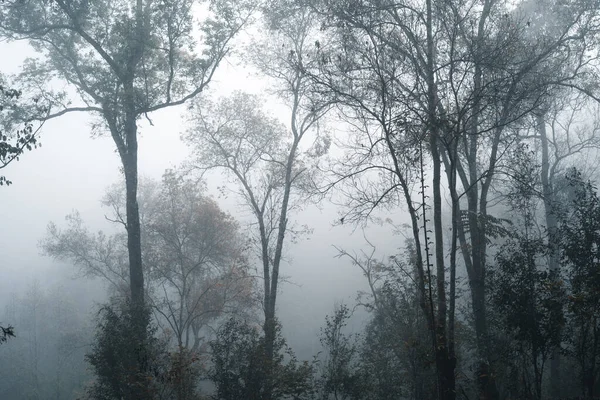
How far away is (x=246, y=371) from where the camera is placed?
10.3 metres

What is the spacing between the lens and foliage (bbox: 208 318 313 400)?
10.2m

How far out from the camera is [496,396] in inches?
386

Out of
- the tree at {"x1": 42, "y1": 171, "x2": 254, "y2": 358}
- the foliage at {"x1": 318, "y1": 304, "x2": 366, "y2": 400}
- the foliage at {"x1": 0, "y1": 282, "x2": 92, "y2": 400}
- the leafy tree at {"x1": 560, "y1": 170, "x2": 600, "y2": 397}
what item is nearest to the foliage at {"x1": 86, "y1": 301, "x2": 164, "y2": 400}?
the foliage at {"x1": 318, "y1": 304, "x2": 366, "y2": 400}

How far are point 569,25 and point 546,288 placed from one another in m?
7.14

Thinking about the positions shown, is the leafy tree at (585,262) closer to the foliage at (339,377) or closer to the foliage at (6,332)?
the foliage at (339,377)

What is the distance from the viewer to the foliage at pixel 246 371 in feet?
33.3

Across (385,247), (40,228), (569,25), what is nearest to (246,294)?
(569,25)

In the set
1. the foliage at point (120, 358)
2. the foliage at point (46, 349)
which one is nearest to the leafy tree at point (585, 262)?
the foliage at point (120, 358)

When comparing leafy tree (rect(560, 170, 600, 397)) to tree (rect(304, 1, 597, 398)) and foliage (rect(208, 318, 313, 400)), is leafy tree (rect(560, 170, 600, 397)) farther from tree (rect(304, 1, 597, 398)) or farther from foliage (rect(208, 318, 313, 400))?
foliage (rect(208, 318, 313, 400))

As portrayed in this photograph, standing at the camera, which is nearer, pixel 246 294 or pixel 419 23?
pixel 419 23

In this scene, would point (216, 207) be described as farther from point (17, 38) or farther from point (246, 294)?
point (17, 38)

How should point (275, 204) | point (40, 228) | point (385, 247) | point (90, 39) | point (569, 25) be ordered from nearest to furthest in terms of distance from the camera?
point (569, 25), point (90, 39), point (275, 204), point (385, 247), point (40, 228)

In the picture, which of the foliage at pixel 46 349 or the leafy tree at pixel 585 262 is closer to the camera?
the leafy tree at pixel 585 262

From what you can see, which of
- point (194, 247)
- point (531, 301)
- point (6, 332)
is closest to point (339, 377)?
point (531, 301)
